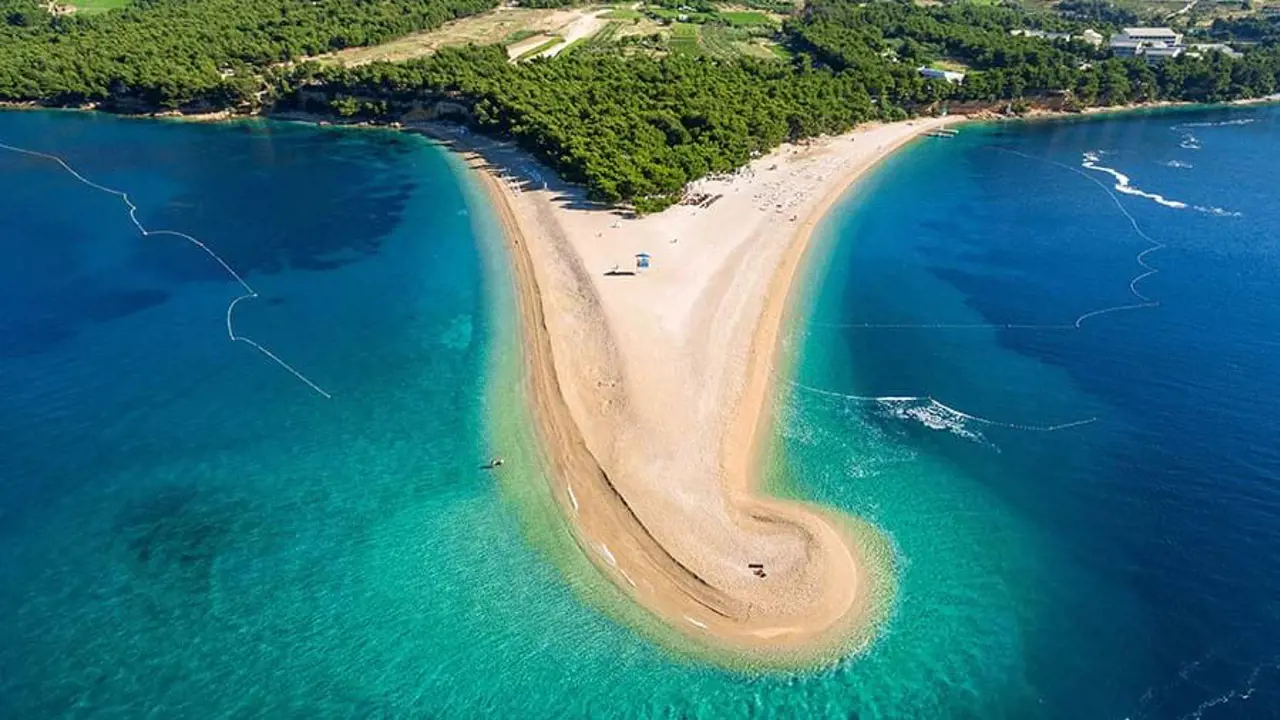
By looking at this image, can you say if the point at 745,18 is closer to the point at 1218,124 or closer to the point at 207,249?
the point at 1218,124

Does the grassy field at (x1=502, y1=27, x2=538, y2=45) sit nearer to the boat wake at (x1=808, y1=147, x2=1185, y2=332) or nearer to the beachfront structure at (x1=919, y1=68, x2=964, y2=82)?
the beachfront structure at (x1=919, y1=68, x2=964, y2=82)

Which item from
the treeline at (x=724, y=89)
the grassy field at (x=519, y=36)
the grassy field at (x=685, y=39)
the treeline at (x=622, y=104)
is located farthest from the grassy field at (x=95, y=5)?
the grassy field at (x=685, y=39)

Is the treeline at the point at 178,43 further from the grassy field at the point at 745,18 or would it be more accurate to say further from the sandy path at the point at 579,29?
the grassy field at the point at 745,18

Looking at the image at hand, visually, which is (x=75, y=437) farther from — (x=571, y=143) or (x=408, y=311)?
(x=571, y=143)

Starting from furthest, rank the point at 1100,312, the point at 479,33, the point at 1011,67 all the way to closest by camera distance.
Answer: the point at 479,33 → the point at 1011,67 → the point at 1100,312

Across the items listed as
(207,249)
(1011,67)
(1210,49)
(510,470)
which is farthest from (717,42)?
(510,470)
